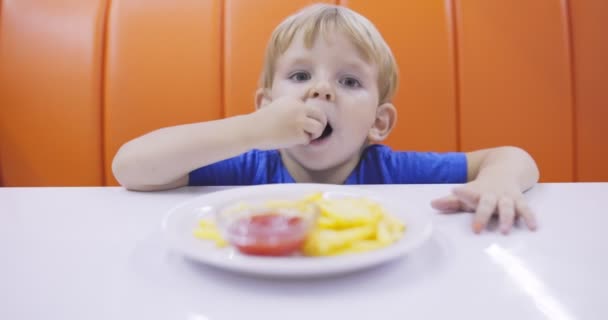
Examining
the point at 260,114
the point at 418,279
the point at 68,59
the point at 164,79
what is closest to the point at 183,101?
the point at 164,79

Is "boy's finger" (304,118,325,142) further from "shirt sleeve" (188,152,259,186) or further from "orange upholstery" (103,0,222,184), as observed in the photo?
"orange upholstery" (103,0,222,184)

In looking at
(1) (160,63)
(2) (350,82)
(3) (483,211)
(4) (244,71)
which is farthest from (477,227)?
(1) (160,63)

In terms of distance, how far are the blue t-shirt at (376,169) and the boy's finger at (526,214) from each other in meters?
0.40

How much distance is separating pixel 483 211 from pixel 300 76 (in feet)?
1.52

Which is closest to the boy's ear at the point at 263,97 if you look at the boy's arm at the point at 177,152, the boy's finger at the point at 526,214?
the boy's arm at the point at 177,152

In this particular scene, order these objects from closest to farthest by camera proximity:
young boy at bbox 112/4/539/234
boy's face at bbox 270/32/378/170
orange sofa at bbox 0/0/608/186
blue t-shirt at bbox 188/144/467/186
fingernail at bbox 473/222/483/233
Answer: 1. fingernail at bbox 473/222/483/233
2. young boy at bbox 112/4/539/234
3. boy's face at bbox 270/32/378/170
4. blue t-shirt at bbox 188/144/467/186
5. orange sofa at bbox 0/0/608/186

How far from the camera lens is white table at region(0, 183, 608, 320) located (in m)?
0.35

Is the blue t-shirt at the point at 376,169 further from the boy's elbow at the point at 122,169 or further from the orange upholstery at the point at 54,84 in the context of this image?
the orange upholstery at the point at 54,84

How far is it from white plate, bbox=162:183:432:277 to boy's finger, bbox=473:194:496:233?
0.07m

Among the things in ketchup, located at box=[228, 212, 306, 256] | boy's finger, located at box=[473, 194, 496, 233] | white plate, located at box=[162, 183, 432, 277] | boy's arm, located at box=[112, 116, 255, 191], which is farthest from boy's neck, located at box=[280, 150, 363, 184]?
ketchup, located at box=[228, 212, 306, 256]

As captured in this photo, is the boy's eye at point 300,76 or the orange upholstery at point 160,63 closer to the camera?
the boy's eye at point 300,76

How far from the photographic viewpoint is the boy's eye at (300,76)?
2.90 ft

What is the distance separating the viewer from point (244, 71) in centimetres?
128

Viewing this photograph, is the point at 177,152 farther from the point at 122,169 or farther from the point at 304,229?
the point at 304,229
